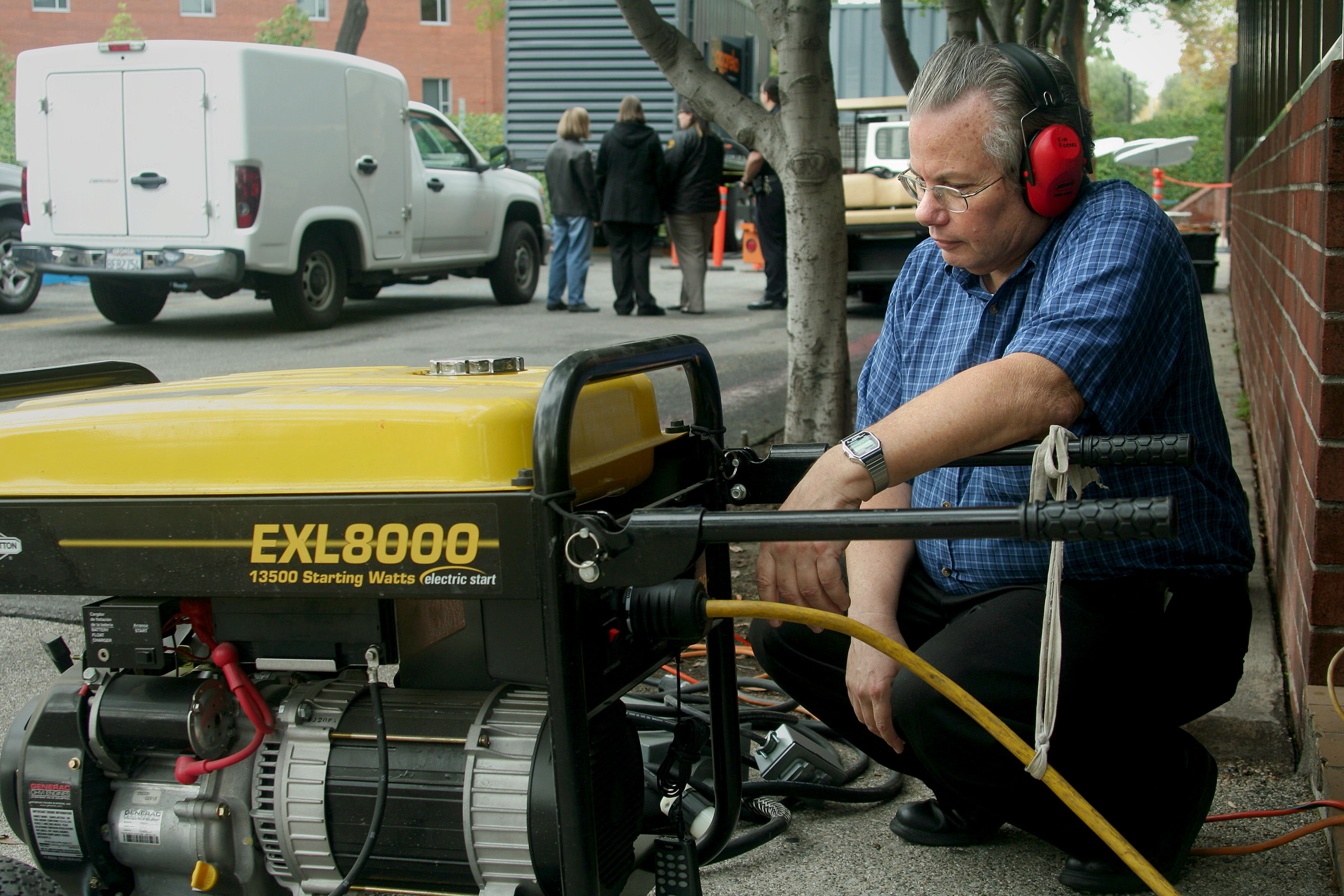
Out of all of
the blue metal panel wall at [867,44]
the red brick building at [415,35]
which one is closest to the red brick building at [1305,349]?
the blue metal panel wall at [867,44]

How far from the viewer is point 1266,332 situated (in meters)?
4.34

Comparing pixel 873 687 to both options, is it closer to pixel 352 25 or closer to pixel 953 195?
pixel 953 195

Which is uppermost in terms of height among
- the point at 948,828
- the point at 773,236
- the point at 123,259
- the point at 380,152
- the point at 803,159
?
the point at 380,152

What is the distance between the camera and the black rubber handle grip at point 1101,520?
1.25 meters

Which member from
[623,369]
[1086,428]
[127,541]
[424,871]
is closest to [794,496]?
[623,369]

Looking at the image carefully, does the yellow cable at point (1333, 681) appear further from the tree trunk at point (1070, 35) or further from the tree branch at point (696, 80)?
the tree trunk at point (1070, 35)

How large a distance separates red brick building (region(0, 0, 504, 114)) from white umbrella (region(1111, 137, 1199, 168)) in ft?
85.5

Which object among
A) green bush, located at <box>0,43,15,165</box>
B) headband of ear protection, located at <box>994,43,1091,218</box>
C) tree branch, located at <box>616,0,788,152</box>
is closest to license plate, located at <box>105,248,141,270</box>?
green bush, located at <box>0,43,15,165</box>

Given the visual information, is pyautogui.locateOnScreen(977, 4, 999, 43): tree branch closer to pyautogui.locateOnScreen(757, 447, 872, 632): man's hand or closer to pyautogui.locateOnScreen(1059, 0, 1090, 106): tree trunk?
pyautogui.locateOnScreen(1059, 0, 1090, 106): tree trunk

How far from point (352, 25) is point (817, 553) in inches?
823

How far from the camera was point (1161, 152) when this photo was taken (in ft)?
48.8

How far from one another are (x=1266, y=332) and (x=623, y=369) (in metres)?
3.49

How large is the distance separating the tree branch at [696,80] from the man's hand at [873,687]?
3000mm

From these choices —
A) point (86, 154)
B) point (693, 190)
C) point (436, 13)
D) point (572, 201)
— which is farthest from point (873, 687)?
point (436, 13)
